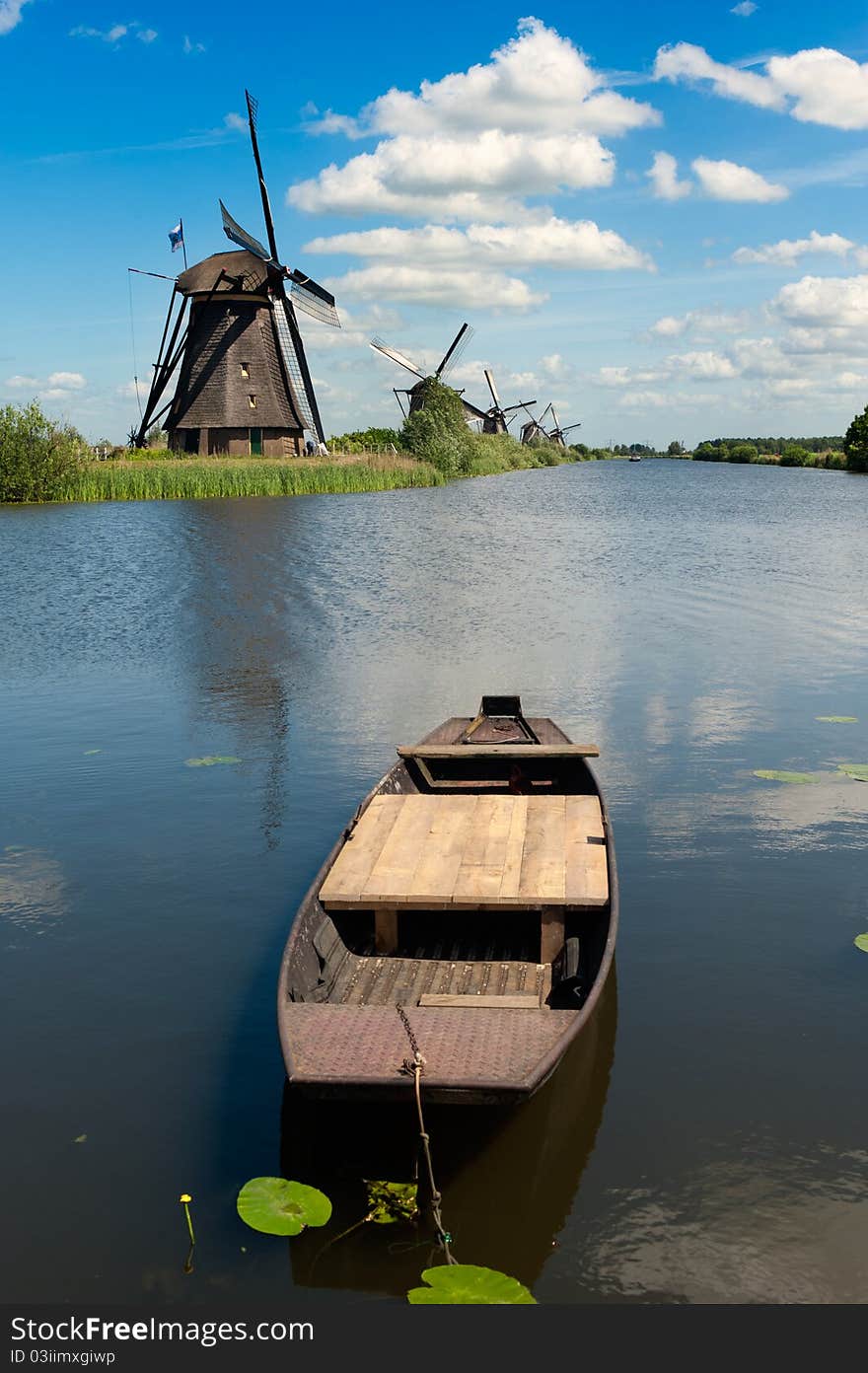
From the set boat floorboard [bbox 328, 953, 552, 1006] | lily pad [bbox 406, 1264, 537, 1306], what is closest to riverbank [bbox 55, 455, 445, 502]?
boat floorboard [bbox 328, 953, 552, 1006]

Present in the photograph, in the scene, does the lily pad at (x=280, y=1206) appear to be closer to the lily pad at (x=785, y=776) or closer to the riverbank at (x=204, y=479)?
the lily pad at (x=785, y=776)

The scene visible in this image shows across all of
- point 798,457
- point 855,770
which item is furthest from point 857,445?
point 855,770

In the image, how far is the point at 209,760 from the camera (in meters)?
11.6

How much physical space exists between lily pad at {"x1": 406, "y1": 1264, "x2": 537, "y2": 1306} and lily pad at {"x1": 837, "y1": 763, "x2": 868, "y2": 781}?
7448 millimetres

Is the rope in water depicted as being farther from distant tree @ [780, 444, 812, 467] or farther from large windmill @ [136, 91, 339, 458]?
distant tree @ [780, 444, 812, 467]

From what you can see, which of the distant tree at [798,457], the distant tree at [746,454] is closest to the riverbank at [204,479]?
the distant tree at [798,457]

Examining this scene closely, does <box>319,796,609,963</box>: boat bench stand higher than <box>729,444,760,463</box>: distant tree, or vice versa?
<box>729,444,760,463</box>: distant tree

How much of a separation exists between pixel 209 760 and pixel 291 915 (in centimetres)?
402

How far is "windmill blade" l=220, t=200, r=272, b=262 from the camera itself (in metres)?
50.1

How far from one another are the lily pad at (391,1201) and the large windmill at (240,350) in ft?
162

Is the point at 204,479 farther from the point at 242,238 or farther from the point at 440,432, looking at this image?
the point at 440,432

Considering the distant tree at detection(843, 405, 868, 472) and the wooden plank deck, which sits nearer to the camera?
the wooden plank deck

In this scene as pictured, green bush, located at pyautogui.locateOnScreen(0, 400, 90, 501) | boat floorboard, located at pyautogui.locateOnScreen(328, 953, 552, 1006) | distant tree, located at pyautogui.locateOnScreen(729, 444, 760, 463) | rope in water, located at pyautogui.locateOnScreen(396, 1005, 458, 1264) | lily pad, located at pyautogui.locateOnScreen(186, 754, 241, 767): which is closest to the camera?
rope in water, located at pyautogui.locateOnScreen(396, 1005, 458, 1264)

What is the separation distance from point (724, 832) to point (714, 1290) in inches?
205
